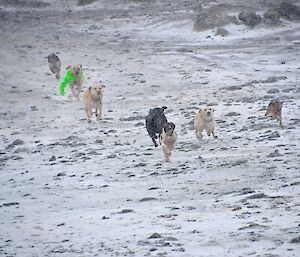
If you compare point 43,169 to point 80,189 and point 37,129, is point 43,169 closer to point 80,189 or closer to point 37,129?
point 80,189

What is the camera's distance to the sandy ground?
877 cm

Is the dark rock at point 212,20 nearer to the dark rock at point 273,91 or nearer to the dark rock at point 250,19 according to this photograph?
the dark rock at point 250,19

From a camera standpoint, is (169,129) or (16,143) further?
(16,143)

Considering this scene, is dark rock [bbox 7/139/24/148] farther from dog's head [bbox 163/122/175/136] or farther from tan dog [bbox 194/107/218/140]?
dog's head [bbox 163/122/175/136]

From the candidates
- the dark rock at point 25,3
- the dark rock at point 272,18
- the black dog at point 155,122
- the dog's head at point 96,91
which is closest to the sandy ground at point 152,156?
the black dog at point 155,122

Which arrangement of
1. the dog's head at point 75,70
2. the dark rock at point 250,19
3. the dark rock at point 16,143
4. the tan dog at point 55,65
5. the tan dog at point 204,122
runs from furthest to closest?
the dark rock at point 250,19, the tan dog at point 55,65, the dog's head at point 75,70, the dark rock at point 16,143, the tan dog at point 204,122

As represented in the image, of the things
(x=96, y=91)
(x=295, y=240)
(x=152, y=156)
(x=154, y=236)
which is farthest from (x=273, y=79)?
(x=295, y=240)

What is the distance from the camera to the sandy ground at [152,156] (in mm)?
8773

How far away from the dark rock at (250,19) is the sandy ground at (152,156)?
1695 millimetres

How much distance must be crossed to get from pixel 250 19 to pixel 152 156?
21.4m

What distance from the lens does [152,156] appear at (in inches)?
553

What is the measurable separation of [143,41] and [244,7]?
22.0ft

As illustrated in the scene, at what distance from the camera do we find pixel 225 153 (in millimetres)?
13516

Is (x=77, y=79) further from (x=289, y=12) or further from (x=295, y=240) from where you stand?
(x=289, y=12)
